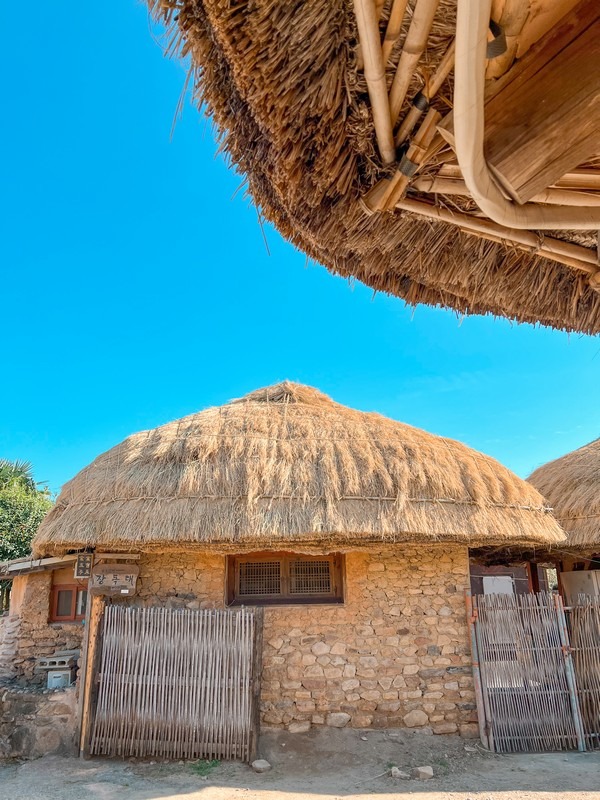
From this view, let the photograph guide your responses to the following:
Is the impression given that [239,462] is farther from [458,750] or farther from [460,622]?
[458,750]

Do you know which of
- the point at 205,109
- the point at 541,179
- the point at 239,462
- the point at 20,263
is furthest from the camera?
the point at 20,263

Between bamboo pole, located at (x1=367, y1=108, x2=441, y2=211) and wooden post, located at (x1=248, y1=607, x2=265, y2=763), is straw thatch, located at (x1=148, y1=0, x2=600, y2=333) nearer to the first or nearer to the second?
bamboo pole, located at (x1=367, y1=108, x2=441, y2=211)

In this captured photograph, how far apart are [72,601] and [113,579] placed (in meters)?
3.15

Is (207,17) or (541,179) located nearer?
(541,179)

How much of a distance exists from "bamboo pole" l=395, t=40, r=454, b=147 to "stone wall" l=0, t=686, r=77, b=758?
23.4ft

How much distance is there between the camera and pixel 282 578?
7.79m

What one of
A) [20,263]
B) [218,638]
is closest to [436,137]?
[218,638]

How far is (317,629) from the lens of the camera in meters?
7.20

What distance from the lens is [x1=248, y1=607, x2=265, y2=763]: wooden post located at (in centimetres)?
638

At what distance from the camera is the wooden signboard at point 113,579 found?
7.16 metres

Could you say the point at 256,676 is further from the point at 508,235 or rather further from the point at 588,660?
the point at 508,235

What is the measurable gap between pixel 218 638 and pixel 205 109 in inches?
235

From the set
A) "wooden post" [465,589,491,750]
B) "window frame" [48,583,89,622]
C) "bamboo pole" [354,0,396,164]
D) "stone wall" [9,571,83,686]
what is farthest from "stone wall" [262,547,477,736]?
"bamboo pole" [354,0,396,164]

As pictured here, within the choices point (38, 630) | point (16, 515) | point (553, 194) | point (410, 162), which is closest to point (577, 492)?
point (38, 630)
